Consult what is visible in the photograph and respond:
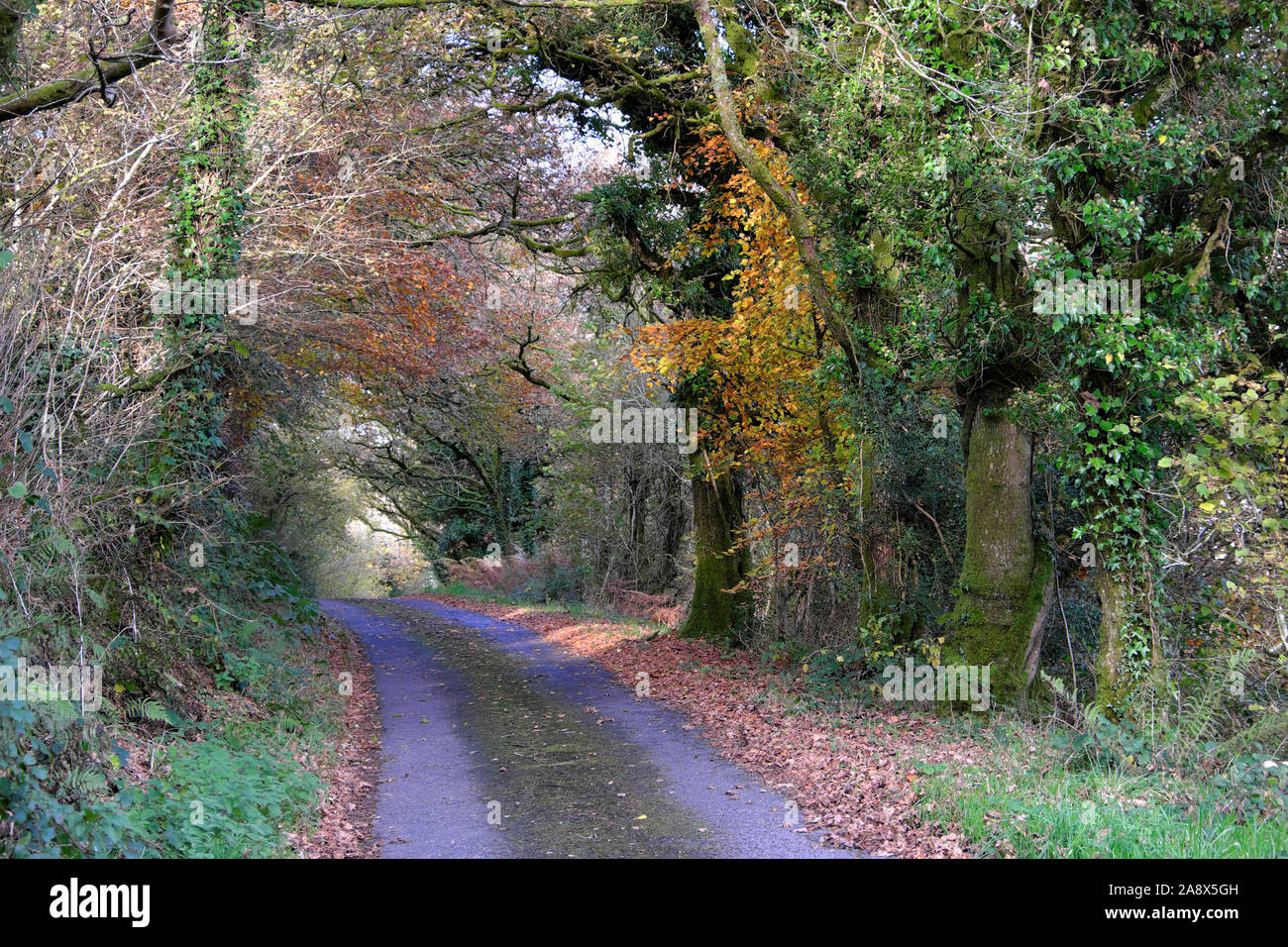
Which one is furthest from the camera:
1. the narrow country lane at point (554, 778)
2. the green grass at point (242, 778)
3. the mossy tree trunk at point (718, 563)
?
the mossy tree trunk at point (718, 563)

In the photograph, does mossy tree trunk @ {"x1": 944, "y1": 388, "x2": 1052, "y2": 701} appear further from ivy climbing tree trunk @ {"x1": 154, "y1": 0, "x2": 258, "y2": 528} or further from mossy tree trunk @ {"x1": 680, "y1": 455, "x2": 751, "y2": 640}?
ivy climbing tree trunk @ {"x1": 154, "y1": 0, "x2": 258, "y2": 528}

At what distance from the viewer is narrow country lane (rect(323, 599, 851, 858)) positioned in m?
6.73

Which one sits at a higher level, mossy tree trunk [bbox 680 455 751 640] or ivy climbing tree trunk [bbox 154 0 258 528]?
ivy climbing tree trunk [bbox 154 0 258 528]

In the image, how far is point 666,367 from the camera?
1413 cm

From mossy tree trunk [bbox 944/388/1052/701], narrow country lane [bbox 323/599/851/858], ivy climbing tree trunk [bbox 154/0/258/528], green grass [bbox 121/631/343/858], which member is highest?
ivy climbing tree trunk [bbox 154/0/258/528]

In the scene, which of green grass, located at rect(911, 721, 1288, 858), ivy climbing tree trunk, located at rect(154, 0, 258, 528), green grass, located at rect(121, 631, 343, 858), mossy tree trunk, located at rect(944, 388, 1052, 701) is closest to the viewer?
green grass, located at rect(911, 721, 1288, 858)

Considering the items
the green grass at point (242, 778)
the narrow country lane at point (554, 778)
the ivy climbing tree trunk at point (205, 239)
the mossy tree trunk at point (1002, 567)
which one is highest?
the ivy climbing tree trunk at point (205, 239)

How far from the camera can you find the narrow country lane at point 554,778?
6.73m

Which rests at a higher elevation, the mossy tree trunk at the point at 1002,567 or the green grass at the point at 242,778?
the mossy tree trunk at the point at 1002,567

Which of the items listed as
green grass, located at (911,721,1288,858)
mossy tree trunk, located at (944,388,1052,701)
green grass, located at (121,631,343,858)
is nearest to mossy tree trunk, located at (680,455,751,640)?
mossy tree trunk, located at (944,388,1052,701)

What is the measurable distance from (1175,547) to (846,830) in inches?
180

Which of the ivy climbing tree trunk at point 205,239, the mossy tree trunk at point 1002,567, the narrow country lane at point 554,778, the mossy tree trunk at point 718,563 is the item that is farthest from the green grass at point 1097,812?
the mossy tree trunk at point 718,563

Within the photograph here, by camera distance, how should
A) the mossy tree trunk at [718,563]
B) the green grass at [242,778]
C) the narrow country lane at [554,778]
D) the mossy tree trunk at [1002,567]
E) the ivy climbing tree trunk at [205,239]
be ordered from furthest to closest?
the mossy tree trunk at [718,563]
the mossy tree trunk at [1002,567]
the ivy climbing tree trunk at [205,239]
the narrow country lane at [554,778]
the green grass at [242,778]

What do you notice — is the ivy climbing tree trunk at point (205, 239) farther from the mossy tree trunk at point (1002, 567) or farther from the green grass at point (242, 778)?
the mossy tree trunk at point (1002, 567)
